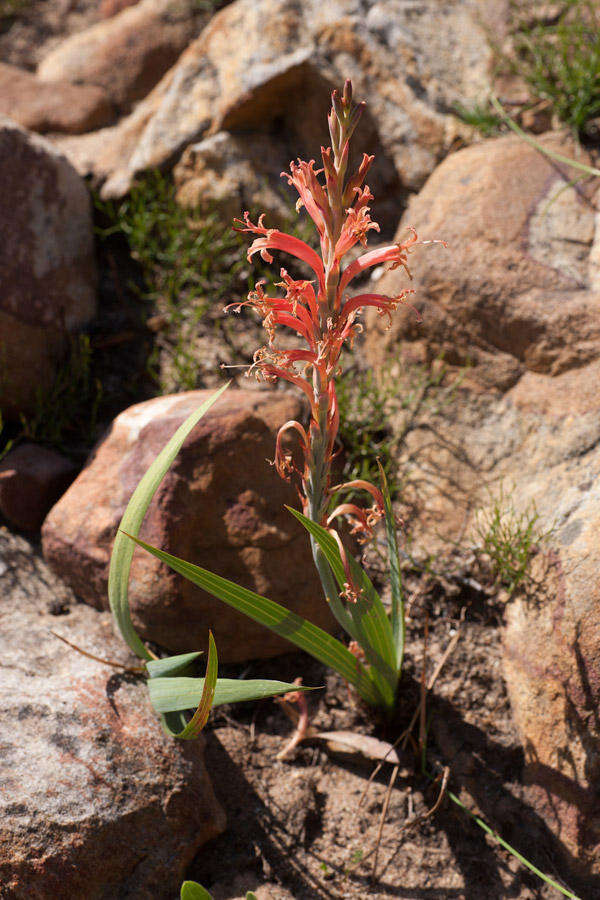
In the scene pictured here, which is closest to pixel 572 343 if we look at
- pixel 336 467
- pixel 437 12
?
pixel 336 467

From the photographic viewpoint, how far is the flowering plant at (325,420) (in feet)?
4.68

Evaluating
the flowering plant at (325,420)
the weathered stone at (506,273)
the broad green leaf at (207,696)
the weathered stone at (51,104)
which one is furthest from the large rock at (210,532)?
the weathered stone at (51,104)

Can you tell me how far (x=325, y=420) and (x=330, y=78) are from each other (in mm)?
2448

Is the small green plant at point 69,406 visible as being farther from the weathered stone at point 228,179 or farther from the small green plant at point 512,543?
the small green plant at point 512,543

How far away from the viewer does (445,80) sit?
136 inches

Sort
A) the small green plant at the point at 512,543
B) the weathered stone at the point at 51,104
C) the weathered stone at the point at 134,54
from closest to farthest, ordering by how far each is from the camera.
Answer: the small green plant at the point at 512,543
the weathered stone at the point at 51,104
the weathered stone at the point at 134,54

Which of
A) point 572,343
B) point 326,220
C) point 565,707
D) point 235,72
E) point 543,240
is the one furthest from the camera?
point 235,72

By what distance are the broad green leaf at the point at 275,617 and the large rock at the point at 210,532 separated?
42cm

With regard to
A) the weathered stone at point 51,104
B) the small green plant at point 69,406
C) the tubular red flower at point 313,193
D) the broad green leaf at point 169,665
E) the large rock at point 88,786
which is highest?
the weathered stone at point 51,104

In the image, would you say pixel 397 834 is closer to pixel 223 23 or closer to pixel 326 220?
pixel 326 220

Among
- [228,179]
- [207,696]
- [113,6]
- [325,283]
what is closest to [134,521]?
[207,696]

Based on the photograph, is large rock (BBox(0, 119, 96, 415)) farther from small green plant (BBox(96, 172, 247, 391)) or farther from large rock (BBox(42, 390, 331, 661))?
large rock (BBox(42, 390, 331, 661))

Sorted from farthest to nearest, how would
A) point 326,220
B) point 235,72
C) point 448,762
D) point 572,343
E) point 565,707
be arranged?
point 235,72
point 572,343
point 448,762
point 565,707
point 326,220

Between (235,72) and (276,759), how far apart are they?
3.11 m
